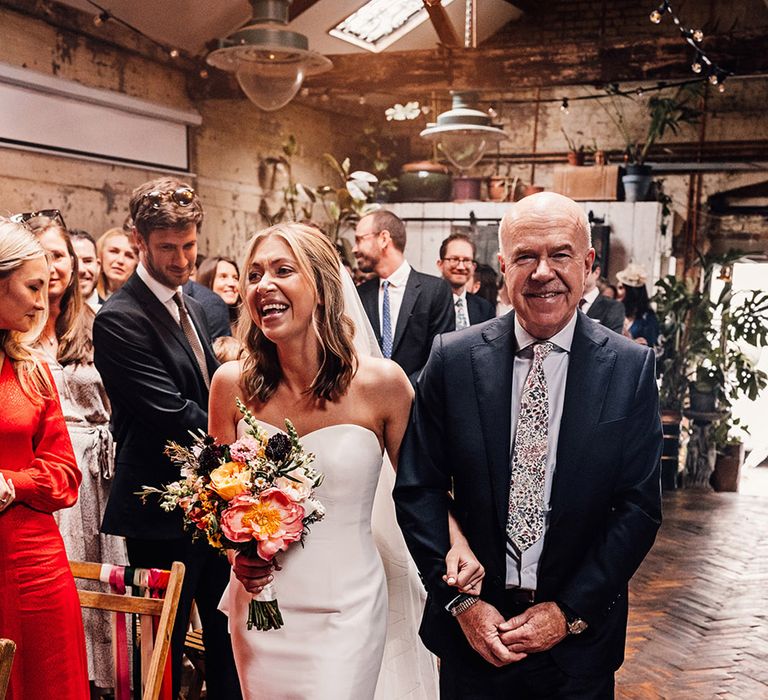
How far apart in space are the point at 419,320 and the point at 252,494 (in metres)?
3.22

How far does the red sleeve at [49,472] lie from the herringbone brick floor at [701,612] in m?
2.63

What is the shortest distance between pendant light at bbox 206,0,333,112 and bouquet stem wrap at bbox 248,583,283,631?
3.57 metres

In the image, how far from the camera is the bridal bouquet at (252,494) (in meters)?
2.02

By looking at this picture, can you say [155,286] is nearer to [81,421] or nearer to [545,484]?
[81,421]

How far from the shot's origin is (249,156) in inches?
364

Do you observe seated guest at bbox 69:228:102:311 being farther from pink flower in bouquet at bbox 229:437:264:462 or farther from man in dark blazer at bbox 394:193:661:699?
man in dark blazer at bbox 394:193:661:699

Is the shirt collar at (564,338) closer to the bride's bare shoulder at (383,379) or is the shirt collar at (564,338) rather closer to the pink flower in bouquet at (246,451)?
the bride's bare shoulder at (383,379)

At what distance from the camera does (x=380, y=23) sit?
9.12 meters

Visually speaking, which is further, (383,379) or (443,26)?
(443,26)

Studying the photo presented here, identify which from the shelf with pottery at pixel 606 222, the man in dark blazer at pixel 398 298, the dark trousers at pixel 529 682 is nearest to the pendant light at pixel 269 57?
the man in dark blazer at pixel 398 298

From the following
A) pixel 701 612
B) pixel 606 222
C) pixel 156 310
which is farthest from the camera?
pixel 606 222

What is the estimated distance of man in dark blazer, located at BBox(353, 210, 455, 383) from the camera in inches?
204

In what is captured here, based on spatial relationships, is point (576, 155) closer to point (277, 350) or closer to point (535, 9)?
point (535, 9)

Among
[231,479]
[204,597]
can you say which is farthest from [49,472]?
[204,597]
